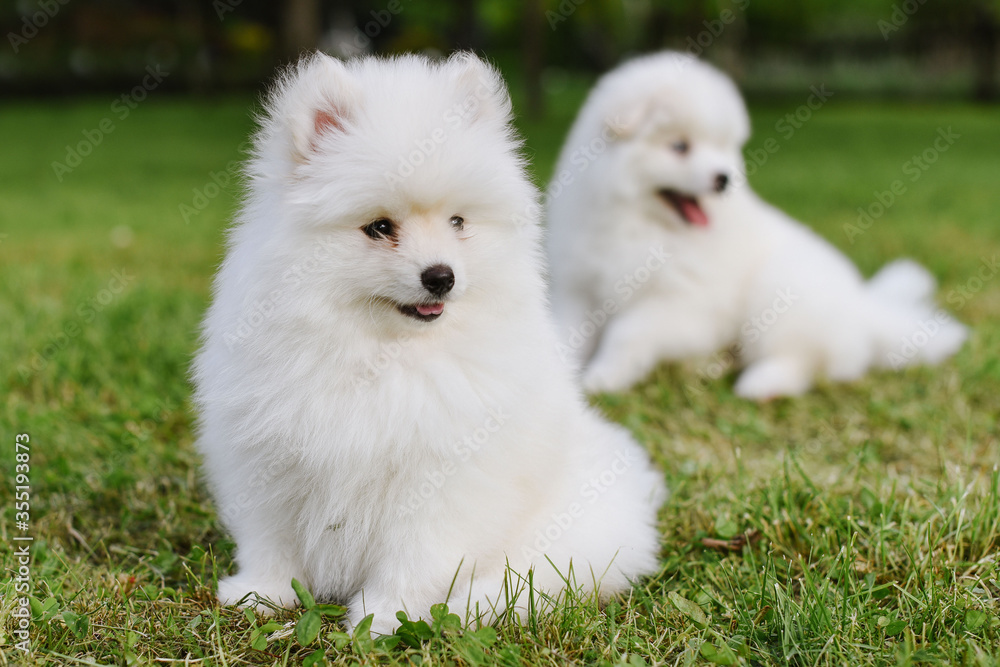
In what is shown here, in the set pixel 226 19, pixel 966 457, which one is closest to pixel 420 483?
pixel 966 457

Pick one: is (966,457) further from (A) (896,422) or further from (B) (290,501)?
(B) (290,501)

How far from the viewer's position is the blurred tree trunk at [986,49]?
87.4 ft

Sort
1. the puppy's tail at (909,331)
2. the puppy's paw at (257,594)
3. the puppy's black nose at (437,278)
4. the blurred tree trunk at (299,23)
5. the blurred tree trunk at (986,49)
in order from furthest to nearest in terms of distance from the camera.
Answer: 1. the blurred tree trunk at (986,49)
2. the blurred tree trunk at (299,23)
3. the puppy's tail at (909,331)
4. the puppy's paw at (257,594)
5. the puppy's black nose at (437,278)

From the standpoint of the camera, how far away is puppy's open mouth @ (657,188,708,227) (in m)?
4.44

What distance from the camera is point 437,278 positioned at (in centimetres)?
204

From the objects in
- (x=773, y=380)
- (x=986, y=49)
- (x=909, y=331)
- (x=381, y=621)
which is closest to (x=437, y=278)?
(x=381, y=621)

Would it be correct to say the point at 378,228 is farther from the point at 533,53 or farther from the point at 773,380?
the point at 533,53

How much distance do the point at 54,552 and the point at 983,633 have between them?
252 cm

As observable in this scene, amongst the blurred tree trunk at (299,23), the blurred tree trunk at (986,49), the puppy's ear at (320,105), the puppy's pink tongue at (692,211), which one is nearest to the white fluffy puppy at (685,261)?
the puppy's pink tongue at (692,211)

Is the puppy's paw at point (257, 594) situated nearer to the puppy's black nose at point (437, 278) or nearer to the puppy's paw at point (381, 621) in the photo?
the puppy's paw at point (381, 621)

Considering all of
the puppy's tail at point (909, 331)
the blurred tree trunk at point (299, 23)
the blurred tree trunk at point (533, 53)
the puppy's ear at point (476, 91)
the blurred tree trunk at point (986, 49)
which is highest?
the puppy's ear at point (476, 91)

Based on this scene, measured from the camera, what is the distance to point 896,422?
12.5 ft

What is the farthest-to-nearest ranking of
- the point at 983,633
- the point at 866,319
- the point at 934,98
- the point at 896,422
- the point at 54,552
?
the point at 934,98
the point at 866,319
the point at 896,422
the point at 54,552
the point at 983,633

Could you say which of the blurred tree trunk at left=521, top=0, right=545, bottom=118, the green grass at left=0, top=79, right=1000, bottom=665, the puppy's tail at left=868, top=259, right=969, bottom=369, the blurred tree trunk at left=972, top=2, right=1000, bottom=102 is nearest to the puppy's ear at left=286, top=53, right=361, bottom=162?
the green grass at left=0, top=79, right=1000, bottom=665
